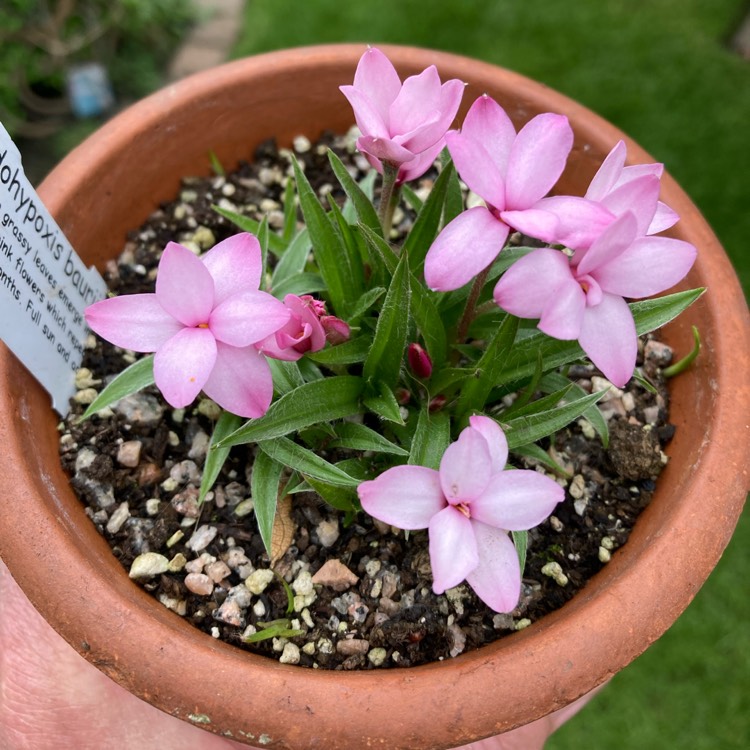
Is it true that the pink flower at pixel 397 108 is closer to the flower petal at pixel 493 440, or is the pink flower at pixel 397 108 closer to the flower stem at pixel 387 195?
the flower stem at pixel 387 195

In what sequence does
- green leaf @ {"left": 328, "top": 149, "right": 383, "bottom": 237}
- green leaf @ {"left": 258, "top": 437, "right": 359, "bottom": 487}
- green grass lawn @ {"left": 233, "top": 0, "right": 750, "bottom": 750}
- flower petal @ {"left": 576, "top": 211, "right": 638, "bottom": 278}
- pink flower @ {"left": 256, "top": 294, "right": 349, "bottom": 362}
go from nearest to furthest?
flower petal @ {"left": 576, "top": 211, "right": 638, "bottom": 278} < pink flower @ {"left": 256, "top": 294, "right": 349, "bottom": 362} < green leaf @ {"left": 258, "top": 437, "right": 359, "bottom": 487} < green leaf @ {"left": 328, "top": 149, "right": 383, "bottom": 237} < green grass lawn @ {"left": 233, "top": 0, "right": 750, "bottom": 750}

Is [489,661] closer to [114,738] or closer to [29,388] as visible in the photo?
[114,738]

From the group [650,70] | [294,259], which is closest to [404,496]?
[294,259]

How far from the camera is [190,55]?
8.20 ft

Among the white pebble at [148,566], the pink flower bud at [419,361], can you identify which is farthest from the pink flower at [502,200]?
the white pebble at [148,566]

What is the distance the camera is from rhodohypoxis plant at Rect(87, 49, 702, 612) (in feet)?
2.18

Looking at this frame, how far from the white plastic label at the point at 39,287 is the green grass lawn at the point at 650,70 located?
131 centimetres

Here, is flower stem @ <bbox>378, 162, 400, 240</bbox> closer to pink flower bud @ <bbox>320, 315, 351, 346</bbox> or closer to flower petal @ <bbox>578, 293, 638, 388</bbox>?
pink flower bud @ <bbox>320, 315, 351, 346</bbox>

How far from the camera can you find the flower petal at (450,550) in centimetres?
66

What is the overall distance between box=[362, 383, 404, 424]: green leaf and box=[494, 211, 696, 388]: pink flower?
0.82 ft

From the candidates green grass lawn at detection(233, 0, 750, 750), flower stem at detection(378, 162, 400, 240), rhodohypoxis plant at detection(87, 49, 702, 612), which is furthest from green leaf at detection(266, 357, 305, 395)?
green grass lawn at detection(233, 0, 750, 750)

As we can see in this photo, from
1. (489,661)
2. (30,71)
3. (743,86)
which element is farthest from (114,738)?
(743,86)

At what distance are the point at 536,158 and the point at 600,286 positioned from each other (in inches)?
5.1

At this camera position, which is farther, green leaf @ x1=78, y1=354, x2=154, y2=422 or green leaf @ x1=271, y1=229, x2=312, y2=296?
green leaf @ x1=271, y1=229, x2=312, y2=296
